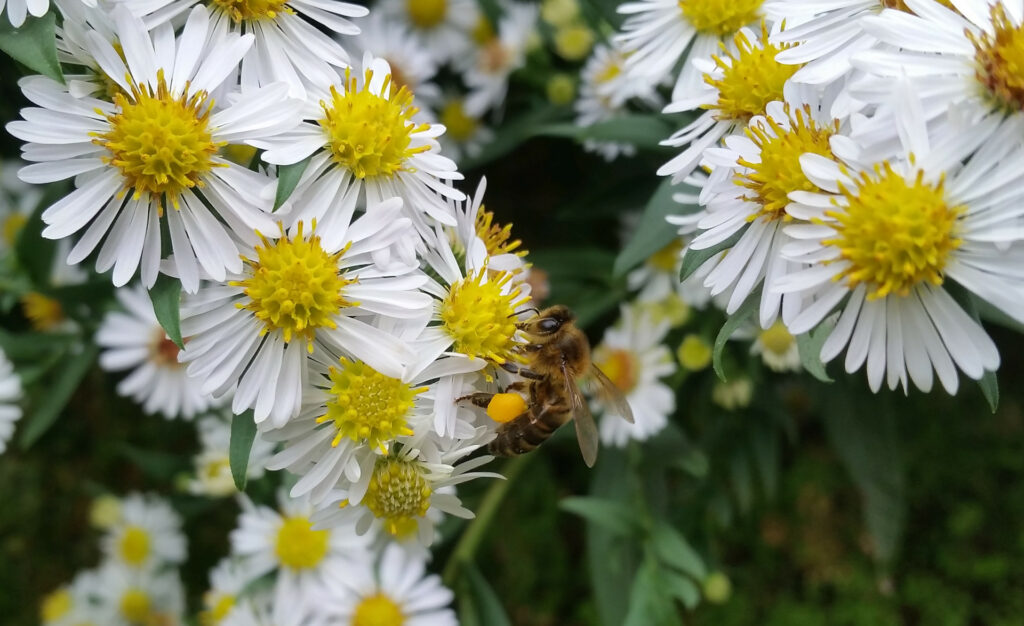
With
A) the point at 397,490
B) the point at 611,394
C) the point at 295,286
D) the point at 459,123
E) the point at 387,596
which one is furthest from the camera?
the point at 459,123

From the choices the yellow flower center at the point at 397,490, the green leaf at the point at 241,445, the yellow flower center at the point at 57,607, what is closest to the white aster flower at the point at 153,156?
the green leaf at the point at 241,445

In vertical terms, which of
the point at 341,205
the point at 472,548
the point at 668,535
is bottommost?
the point at 668,535

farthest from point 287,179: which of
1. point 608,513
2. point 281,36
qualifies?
point 608,513

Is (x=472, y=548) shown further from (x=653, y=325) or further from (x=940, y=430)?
(x=940, y=430)

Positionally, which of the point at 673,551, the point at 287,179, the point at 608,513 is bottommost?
the point at 673,551

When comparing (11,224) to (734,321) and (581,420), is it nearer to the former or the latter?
(581,420)

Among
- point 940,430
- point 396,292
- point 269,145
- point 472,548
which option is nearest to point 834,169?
point 396,292

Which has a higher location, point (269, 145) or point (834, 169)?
point (269, 145)

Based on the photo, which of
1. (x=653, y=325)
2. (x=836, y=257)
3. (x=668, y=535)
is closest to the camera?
(x=836, y=257)

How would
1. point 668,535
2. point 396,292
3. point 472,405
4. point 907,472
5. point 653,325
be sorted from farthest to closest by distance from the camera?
point 907,472, point 653,325, point 668,535, point 472,405, point 396,292
